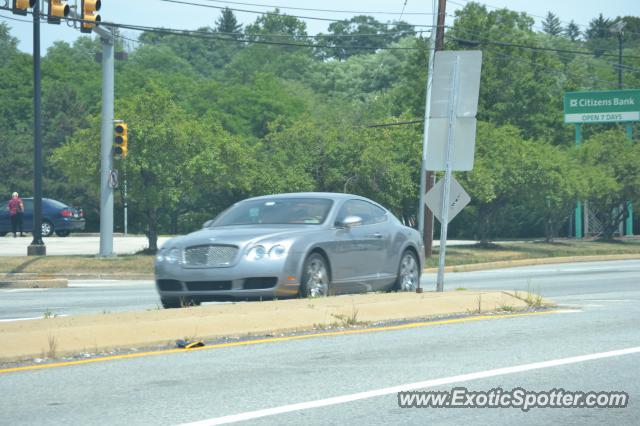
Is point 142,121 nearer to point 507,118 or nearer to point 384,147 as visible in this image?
point 384,147

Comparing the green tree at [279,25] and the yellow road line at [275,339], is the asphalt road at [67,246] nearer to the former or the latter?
the yellow road line at [275,339]

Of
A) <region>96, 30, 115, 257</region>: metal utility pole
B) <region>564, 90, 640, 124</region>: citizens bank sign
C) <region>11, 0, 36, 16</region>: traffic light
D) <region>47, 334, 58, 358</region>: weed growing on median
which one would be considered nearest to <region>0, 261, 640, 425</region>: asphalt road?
→ <region>47, 334, 58, 358</region>: weed growing on median

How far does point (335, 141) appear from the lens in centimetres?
3803

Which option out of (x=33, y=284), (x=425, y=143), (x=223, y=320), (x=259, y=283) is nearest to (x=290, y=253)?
(x=259, y=283)

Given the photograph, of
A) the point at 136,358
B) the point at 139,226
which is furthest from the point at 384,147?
the point at 136,358

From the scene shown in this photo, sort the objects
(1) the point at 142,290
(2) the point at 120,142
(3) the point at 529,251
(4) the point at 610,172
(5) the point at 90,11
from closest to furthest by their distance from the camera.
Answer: (1) the point at 142,290
(5) the point at 90,11
(2) the point at 120,142
(3) the point at 529,251
(4) the point at 610,172

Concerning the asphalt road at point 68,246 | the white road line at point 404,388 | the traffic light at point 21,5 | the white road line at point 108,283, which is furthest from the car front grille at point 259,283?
the asphalt road at point 68,246

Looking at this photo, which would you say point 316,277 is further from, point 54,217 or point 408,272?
point 54,217

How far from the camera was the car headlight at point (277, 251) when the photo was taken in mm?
13555

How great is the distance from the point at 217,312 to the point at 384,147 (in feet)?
86.3

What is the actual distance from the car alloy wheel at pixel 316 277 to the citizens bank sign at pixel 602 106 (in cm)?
4332

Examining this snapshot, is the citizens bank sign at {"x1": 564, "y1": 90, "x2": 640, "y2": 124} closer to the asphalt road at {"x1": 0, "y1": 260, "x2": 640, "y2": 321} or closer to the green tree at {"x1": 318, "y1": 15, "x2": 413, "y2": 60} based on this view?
the asphalt road at {"x1": 0, "y1": 260, "x2": 640, "y2": 321}

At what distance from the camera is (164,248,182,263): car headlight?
13758mm

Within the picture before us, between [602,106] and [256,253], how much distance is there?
45.0 meters
